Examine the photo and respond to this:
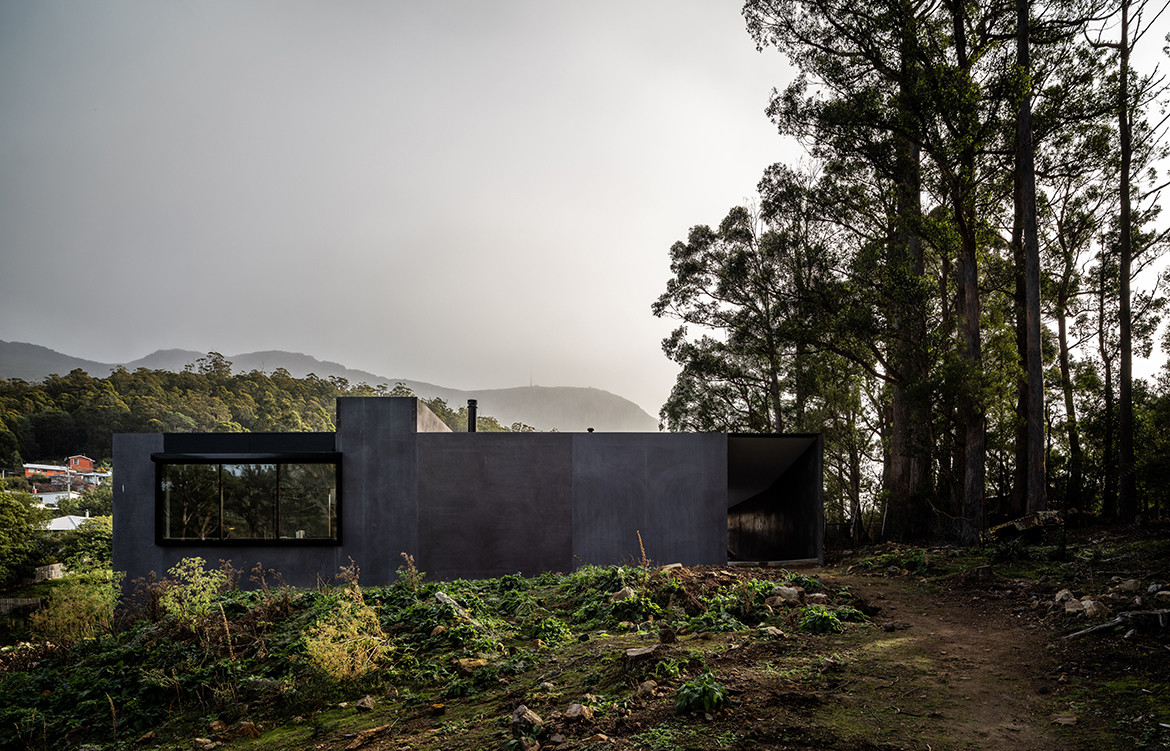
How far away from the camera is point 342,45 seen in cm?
2338

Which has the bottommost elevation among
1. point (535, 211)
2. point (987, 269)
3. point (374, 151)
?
point (987, 269)

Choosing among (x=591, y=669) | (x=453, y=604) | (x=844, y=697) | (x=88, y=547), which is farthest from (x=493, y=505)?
(x=88, y=547)

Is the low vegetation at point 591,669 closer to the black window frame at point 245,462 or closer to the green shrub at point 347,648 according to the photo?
the green shrub at point 347,648

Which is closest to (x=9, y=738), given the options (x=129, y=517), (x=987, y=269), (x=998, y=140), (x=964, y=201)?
(x=129, y=517)

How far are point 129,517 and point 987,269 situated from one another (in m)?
18.0

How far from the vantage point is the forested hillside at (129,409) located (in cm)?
5156

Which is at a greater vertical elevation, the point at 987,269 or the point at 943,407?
the point at 987,269

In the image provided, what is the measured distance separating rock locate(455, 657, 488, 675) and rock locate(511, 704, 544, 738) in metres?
1.17

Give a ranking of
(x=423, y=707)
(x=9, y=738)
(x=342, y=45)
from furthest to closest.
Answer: (x=342, y=45) < (x=9, y=738) < (x=423, y=707)

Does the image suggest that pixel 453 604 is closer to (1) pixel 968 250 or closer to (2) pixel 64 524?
(1) pixel 968 250

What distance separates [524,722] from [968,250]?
11722 millimetres

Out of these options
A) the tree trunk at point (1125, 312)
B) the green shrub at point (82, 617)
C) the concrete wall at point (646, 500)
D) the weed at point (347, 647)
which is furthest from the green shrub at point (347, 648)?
the tree trunk at point (1125, 312)

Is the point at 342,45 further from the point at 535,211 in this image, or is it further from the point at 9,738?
the point at 9,738

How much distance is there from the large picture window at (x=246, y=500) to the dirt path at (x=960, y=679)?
849cm
